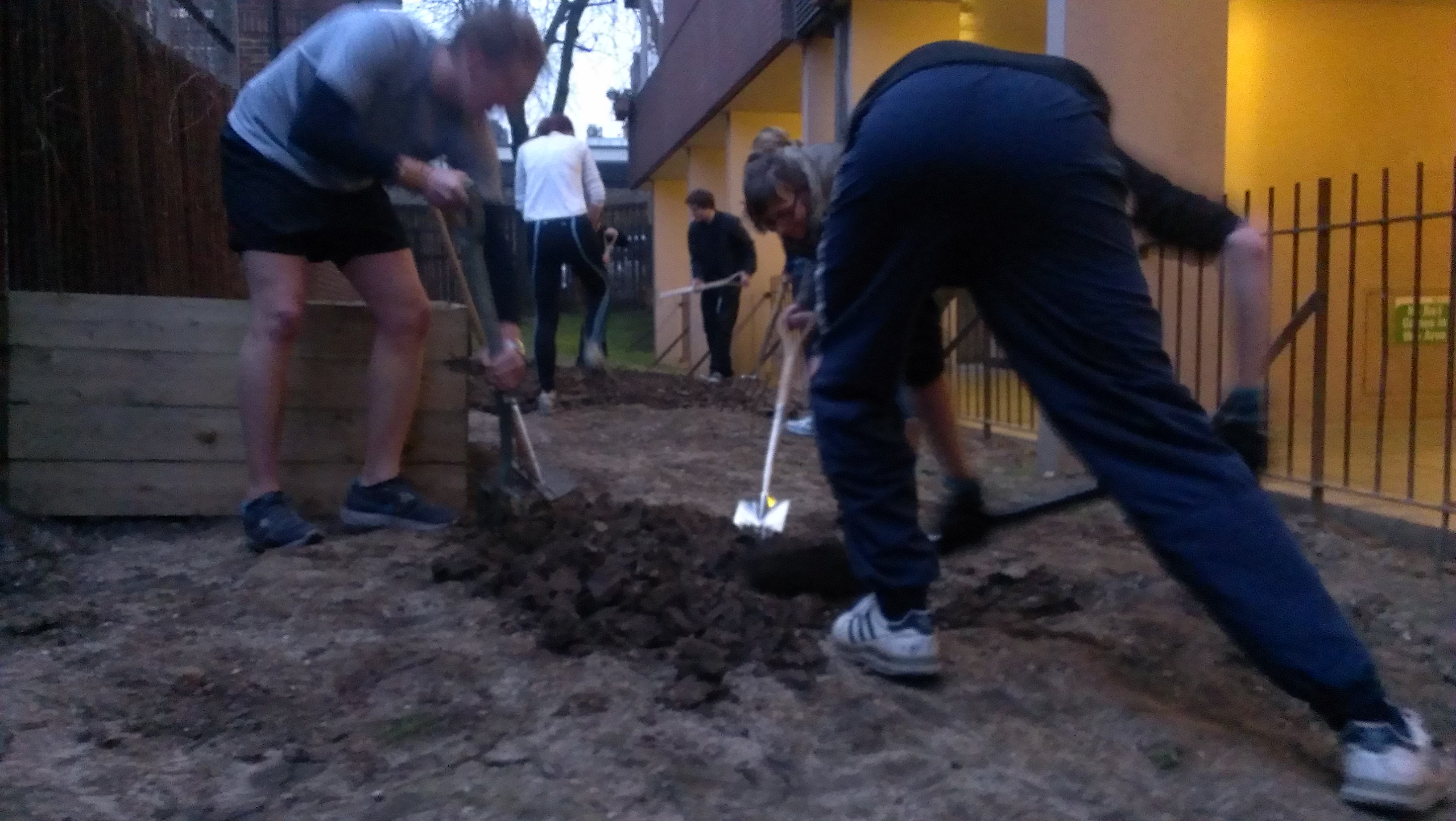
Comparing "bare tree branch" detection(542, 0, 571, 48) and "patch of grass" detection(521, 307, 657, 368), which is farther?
"bare tree branch" detection(542, 0, 571, 48)

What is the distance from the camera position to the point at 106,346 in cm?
348

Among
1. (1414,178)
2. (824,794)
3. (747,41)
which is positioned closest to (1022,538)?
(824,794)

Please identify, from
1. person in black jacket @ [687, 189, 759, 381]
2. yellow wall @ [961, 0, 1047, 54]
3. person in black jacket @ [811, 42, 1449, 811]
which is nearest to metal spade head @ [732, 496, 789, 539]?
person in black jacket @ [811, 42, 1449, 811]

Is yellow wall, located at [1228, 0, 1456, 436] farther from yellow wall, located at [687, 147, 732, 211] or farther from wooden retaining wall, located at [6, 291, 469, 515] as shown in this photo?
yellow wall, located at [687, 147, 732, 211]

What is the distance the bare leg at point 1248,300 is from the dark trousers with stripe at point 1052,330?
258 mm

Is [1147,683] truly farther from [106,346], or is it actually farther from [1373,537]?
[106,346]

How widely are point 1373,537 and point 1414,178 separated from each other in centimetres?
343

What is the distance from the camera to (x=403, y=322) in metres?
3.40

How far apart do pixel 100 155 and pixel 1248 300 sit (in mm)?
4053

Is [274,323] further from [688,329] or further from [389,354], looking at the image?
[688,329]

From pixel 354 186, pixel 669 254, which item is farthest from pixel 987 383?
pixel 669 254

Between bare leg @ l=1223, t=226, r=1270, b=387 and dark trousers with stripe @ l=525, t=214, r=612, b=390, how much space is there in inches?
197

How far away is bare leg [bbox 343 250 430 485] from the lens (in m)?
3.39

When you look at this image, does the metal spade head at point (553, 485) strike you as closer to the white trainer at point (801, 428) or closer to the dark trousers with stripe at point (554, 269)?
the white trainer at point (801, 428)
